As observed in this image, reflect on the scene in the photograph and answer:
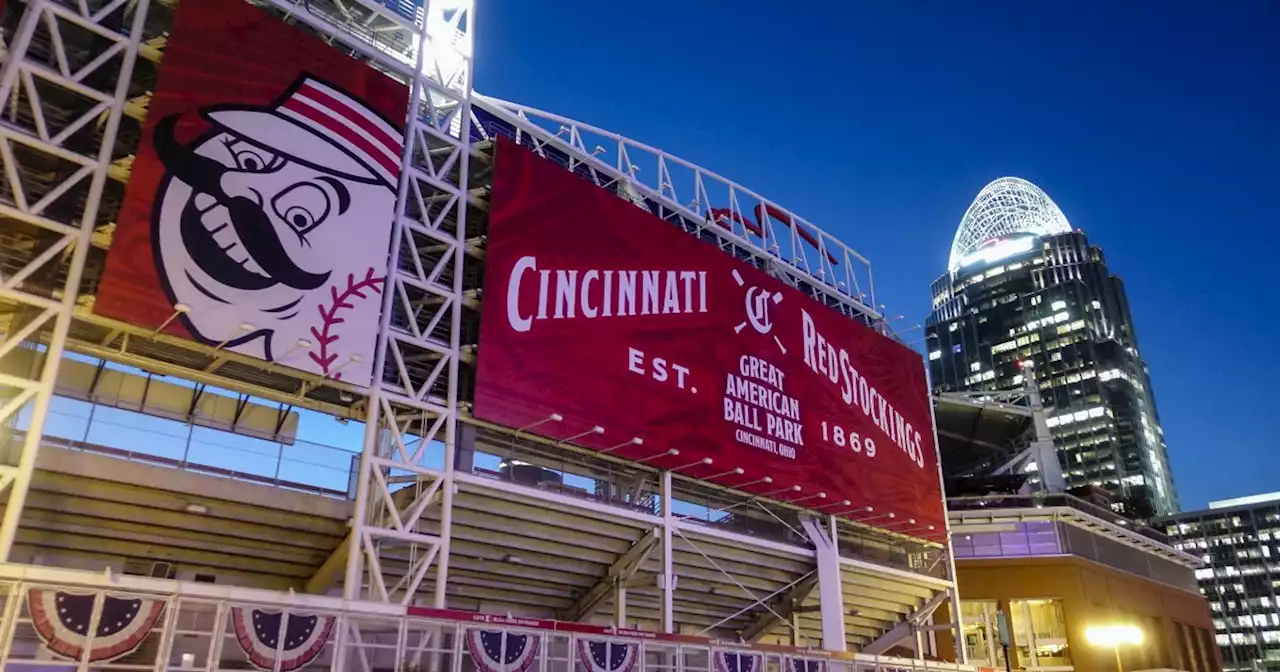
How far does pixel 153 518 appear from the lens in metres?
23.4

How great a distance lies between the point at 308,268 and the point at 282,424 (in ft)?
17.1

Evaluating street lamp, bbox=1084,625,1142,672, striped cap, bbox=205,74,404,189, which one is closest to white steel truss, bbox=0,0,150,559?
striped cap, bbox=205,74,404,189

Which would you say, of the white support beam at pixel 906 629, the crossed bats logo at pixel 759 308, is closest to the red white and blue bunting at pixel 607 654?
the crossed bats logo at pixel 759 308

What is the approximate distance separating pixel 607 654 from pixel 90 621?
13.1 m

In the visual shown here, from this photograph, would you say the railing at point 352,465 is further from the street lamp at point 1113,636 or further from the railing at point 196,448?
the street lamp at point 1113,636

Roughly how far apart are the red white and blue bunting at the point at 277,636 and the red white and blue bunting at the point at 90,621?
1.69m

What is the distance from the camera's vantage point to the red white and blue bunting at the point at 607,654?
987 inches

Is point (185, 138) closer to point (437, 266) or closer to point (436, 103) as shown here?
point (437, 266)

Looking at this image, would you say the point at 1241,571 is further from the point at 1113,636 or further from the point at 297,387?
the point at 297,387

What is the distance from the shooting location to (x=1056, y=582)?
5297 centimetres

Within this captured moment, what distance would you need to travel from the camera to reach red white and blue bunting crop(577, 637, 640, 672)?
82.2 ft

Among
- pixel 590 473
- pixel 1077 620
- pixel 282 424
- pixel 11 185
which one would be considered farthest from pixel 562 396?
pixel 1077 620

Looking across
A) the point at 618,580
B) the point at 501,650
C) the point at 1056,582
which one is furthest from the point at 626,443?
the point at 1056,582

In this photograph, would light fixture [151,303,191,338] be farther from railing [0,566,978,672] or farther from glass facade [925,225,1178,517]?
glass facade [925,225,1178,517]
